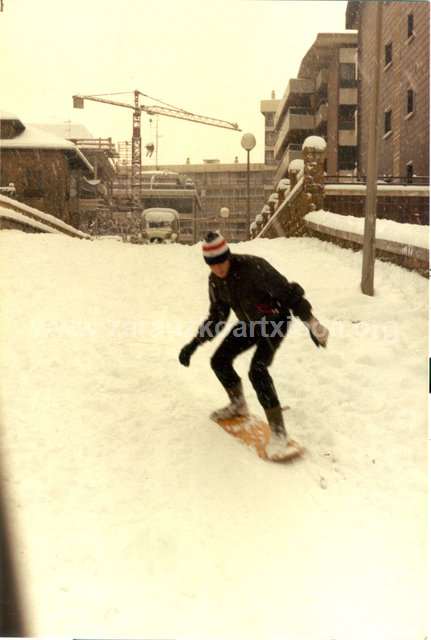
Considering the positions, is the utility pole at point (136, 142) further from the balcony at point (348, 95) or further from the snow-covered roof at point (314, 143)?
the balcony at point (348, 95)

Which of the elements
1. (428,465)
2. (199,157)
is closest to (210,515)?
(428,465)

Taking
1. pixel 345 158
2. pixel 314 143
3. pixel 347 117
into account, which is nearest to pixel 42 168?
pixel 314 143

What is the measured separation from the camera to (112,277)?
24.3 ft

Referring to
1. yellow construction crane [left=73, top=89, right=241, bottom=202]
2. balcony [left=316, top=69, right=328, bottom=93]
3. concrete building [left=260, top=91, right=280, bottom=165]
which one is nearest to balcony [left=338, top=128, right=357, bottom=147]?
balcony [left=316, top=69, right=328, bottom=93]

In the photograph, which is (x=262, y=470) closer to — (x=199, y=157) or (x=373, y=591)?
(x=373, y=591)

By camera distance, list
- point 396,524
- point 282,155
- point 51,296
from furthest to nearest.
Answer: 1. point 282,155
2. point 51,296
3. point 396,524

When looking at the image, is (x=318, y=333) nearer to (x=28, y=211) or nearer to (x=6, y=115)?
(x=6, y=115)

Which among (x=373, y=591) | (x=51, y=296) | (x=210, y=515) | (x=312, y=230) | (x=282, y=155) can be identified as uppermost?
(x=282, y=155)

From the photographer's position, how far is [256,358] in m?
4.20

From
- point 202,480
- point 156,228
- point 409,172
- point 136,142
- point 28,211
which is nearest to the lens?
point 202,480

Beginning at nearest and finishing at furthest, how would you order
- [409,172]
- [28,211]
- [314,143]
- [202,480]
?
1. [202,480]
2. [28,211]
3. [314,143]
4. [409,172]

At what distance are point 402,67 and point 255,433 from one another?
615 cm

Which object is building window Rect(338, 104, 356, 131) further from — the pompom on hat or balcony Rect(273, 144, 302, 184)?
the pompom on hat

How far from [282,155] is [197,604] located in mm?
5270
